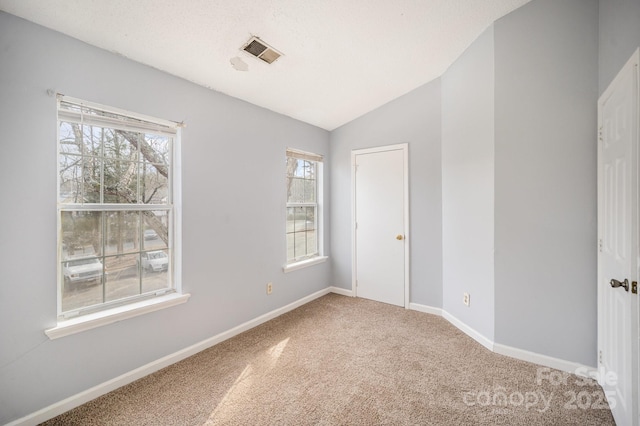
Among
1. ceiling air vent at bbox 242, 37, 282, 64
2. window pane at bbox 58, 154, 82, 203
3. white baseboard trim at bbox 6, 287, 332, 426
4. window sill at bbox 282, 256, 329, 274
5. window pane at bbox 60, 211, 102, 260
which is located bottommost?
white baseboard trim at bbox 6, 287, 332, 426

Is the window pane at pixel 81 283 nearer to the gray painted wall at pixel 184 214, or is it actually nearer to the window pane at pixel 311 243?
the gray painted wall at pixel 184 214

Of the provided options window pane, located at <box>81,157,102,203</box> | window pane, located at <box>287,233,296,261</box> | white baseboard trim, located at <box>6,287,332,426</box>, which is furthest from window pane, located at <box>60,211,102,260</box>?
window pane, located at <box>287,233,296,261</box>

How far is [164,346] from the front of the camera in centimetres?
228

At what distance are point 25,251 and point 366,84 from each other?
315cm

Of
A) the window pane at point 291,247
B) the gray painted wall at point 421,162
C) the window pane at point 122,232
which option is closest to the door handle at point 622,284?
the gray painted wall at point 421,162

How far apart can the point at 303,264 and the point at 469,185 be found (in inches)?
84.7

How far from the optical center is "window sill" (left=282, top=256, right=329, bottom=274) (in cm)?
347

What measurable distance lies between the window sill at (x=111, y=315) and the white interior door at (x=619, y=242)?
2935mm

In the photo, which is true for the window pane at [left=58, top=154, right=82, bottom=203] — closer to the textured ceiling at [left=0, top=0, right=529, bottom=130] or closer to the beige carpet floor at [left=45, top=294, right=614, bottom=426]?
the textured ceiling at [left=0, top=0, right=529, bottom=130]

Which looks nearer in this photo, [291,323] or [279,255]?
[291,323]

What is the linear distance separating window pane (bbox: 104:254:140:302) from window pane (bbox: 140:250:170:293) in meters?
0.05

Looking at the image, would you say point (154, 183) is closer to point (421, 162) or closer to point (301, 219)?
point (301, 219)

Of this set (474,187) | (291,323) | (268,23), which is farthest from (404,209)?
(268,23)

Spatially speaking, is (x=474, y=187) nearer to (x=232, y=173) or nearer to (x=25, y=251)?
(x=232, y=173)
